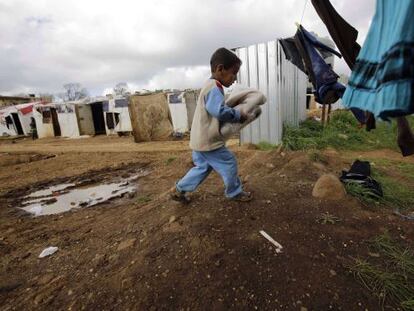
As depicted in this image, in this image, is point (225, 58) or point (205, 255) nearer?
point (205, 255)

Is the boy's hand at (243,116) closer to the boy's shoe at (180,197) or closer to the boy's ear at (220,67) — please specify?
the boy's ear at (220,67)

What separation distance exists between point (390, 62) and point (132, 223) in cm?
260

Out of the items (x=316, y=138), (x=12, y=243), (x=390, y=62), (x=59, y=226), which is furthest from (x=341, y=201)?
(x=316, y=138)

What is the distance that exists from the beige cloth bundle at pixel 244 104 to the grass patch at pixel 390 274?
4.32 ft

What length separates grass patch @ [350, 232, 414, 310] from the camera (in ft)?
5.23

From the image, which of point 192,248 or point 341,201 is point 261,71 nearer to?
point 341,201

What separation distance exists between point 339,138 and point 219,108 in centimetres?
560

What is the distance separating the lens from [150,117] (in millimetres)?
11977

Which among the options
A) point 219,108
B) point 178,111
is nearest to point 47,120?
point 178,111

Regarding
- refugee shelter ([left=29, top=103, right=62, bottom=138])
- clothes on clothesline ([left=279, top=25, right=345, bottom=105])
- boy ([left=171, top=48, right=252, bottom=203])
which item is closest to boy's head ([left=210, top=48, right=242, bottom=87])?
boy ([left=171, top=48, right=252, bottom=203])

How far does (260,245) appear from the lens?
2064 millimetres

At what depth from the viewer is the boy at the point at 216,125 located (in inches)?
89.3

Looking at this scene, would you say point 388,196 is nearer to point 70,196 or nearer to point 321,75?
point 321,75

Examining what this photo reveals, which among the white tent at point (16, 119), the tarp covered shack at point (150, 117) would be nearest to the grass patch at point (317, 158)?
the tarp covered shack at point (150, 117)
